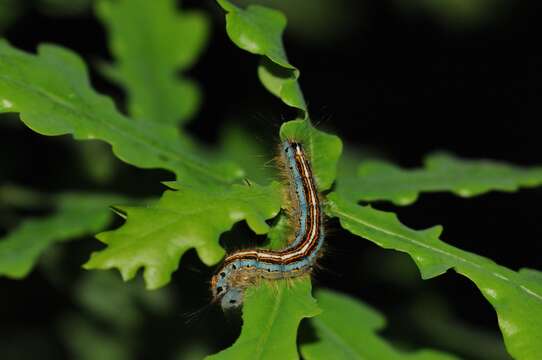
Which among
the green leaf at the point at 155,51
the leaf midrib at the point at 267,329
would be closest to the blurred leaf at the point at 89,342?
the green leaf at the point at 155,51

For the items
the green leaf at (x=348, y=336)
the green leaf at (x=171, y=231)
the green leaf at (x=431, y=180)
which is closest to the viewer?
the green leaf at (x=171, y=231)

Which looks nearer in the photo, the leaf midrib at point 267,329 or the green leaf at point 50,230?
the leaf midrib at point 267,329

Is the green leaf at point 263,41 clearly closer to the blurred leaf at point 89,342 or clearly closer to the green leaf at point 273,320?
the green leaf at point 273,320

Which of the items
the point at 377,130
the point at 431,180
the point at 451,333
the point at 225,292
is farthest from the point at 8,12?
the point at 451,333

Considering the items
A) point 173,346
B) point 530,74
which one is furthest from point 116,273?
point 530,74

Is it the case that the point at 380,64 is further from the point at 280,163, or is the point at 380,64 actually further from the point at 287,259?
the point at 287,259

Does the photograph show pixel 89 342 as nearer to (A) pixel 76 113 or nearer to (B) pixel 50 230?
(B) pixel 50 230

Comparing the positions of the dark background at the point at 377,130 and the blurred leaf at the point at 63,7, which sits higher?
the blurred leaf at the point at 63,7
